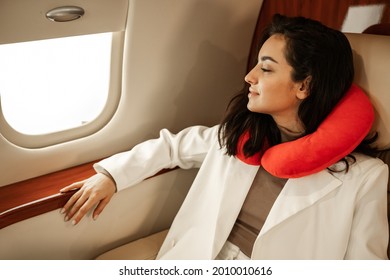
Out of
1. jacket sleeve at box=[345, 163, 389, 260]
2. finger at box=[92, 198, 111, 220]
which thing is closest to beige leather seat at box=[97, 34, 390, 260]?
jacket sleeve at box=[345, 163, 389, 260]

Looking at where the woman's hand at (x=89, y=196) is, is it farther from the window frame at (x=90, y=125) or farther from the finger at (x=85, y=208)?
the window frame at (x=90, y=125)

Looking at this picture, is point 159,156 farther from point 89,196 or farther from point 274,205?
point 274,205

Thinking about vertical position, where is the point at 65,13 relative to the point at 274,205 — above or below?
above

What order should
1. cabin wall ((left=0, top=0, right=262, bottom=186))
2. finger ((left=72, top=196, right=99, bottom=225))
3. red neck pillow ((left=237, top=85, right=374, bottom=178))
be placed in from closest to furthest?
1. red neck pillow ((left=237, top=85, right=374, bottom=178))
2. finger ((left=72, top=196, right=99, bottom=225))
3. cabin wall ((left=0, top=0, right=262, bottom=186))

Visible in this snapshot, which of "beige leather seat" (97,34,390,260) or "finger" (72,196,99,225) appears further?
"finger" (72,196,99,225)

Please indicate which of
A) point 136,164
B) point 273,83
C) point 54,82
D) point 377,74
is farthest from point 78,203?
point 377,74

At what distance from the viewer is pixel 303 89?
1.25 m

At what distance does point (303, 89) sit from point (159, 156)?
54 centimetres

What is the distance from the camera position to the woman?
1.21 m

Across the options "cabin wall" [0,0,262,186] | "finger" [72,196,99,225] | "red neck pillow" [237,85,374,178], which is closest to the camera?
"red neck pillow" [237,85,374,178]

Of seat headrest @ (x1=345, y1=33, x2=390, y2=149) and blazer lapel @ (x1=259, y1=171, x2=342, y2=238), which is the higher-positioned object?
seat headrest @ (x1=345, y1=33, x2=390, y2=149)

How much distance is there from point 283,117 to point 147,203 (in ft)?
2.05

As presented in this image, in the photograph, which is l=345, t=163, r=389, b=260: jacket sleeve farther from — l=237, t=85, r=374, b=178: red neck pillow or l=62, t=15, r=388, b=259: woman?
l=237, t=85, r=374, b=178: red neck pillow
